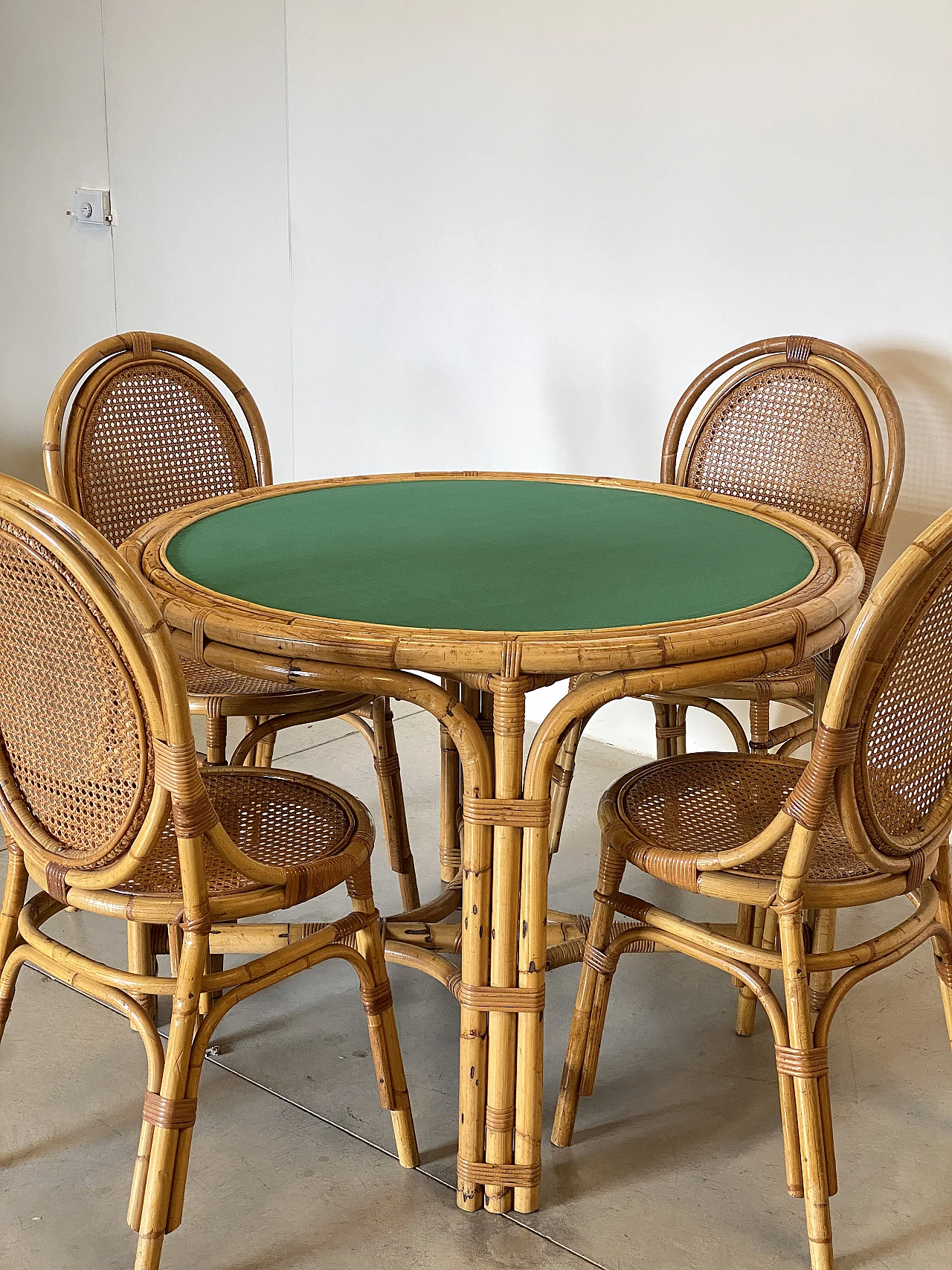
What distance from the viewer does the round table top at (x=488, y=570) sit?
1.52 metres

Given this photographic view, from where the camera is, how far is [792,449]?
8.50 ft

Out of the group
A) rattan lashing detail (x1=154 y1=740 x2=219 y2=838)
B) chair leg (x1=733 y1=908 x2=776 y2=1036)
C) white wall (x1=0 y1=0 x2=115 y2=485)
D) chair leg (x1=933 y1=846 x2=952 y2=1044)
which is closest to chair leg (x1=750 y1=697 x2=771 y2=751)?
chair leg (x1=733 y1=908 x2=776 y2=1036)

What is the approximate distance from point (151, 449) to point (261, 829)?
115 centimetres

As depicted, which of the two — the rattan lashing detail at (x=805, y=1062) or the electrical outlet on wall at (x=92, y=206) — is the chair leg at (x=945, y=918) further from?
the electrical outlet on wall at (x=92, y=206)

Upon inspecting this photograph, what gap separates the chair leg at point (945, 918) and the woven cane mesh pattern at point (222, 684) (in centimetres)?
109

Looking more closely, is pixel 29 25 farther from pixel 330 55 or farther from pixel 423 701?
pixel 423 701

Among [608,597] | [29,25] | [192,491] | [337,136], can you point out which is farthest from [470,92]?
[608,597]

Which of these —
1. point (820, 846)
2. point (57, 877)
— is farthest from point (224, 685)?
point (820, 846)


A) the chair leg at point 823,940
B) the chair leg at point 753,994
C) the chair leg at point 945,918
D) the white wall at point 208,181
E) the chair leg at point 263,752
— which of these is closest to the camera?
the chair leg at point 945,918

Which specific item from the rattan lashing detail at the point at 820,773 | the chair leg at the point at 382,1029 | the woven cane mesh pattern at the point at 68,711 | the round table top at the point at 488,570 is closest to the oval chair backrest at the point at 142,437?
the round table top at the point at 488,570

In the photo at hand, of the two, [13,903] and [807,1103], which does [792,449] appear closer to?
[807,1103]

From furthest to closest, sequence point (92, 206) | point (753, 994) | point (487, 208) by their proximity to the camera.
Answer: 1. point (92, 206)
2. point (487, 208)
3. point (753, 994)

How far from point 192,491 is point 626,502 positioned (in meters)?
0.95

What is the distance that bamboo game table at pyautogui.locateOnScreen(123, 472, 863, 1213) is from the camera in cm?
150
